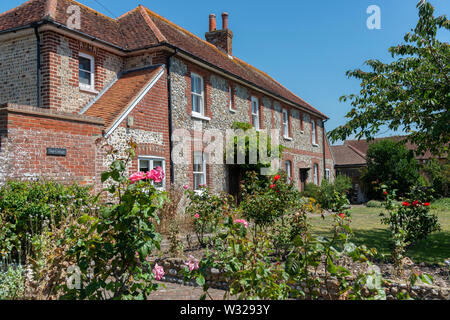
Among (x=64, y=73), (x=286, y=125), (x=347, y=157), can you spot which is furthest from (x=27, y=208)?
(x=347, y=157)

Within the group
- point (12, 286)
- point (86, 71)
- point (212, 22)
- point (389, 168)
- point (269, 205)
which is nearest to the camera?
point (12, 286)

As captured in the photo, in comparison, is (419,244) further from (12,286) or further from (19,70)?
(19,70)

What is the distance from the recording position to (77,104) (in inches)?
467

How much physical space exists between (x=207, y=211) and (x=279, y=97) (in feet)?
46.4

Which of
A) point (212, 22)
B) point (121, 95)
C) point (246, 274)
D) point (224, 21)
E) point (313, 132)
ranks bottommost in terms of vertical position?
point (246, 274)

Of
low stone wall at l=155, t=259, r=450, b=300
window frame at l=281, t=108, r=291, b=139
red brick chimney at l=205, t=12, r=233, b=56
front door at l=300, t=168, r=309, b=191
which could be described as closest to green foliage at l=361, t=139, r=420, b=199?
front door at l=300, t=168, r=309, b=191

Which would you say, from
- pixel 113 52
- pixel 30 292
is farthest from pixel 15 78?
pixel 30 292

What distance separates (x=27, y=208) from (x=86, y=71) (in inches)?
278

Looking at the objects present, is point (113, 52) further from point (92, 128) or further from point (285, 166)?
point (285, 166)

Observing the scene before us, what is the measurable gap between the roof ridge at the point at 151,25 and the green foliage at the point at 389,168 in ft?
60.4

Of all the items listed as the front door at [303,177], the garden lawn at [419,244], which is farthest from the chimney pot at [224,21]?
the garden lawn at [419,244]

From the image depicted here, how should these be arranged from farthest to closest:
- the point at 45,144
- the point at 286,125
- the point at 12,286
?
the point at 286,125
the point at 45,144
the point at 12,286

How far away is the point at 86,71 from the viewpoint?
1245 cm

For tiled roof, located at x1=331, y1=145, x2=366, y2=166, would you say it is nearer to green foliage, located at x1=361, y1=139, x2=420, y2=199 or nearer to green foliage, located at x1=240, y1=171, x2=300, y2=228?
green foliage, located at x1=361, y1=139, x2=420, y2=199
